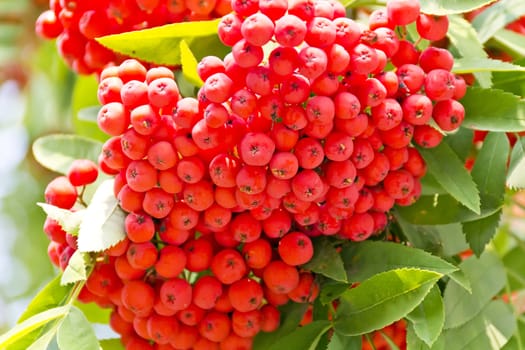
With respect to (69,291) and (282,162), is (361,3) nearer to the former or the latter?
(282,162)

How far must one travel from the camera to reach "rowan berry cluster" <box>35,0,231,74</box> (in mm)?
1546

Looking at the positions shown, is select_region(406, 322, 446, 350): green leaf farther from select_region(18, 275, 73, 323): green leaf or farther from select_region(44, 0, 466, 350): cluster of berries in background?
select_region(18, 275, 73, 323): green leaf

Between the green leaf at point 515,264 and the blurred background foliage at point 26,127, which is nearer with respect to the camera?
the green leaf at point 515,264

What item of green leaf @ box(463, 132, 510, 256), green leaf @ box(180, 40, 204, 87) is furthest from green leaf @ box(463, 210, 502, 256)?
green leaf @ box(180, 40, 204, 87)

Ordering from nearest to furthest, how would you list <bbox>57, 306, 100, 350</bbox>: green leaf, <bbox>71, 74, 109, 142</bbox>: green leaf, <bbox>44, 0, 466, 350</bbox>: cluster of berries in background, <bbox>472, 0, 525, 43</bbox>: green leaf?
<bbox>44, 0, 466, 350</bbox>: cluster of berries in background, <bbox>57, 306, 100, 350</bbox>: green leaf, <bbox>472, 0, 525, 43</bbox>: green leaf, <bbox>71, 74, 109, 142</bbox>: green leaf

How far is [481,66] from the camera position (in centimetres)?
142

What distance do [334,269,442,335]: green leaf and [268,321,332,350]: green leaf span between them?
4 cm

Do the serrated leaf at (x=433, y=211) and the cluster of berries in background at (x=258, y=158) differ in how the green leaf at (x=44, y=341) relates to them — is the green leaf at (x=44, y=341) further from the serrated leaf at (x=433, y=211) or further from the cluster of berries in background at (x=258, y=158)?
the serrated leaf at (x=433, y=211)

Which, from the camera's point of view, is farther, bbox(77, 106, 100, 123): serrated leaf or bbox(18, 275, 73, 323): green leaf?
bbox(77, 106, 100, 123): serrated leaf

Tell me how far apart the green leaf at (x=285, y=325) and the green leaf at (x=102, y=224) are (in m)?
0.35

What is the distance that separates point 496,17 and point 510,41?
59mm

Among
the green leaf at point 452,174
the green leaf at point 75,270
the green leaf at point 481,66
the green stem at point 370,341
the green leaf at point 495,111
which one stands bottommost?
the green stem at point 370,341

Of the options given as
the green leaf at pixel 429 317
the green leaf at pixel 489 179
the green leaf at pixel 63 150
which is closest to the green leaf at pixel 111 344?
the green leaf at pixel 63 150

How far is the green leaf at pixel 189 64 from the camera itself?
1394 mm
